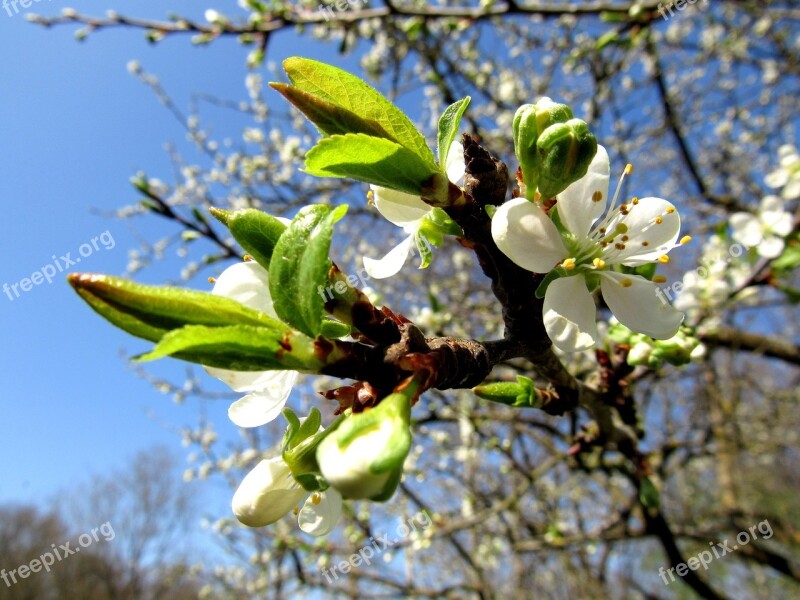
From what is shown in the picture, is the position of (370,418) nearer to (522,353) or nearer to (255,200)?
(522,353)

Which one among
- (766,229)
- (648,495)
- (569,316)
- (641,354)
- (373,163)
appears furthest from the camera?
(766,229)

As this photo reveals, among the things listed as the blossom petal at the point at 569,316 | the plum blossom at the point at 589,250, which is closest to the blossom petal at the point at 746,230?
the plum blossom at the point at 589,250

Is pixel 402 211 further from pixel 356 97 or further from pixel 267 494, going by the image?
pixel 267 494

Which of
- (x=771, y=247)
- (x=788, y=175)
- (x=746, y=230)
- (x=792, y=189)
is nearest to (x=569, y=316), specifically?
(x=771, y=247)

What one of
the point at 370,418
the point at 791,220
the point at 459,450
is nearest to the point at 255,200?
the point at 459,450

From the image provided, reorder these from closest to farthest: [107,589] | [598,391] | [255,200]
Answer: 1. [598,391]
2. [255,200]
3. [107,589]

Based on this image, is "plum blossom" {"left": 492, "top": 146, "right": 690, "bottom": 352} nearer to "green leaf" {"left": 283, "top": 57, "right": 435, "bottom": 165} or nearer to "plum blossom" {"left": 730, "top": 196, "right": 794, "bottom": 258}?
"green leaf" {"left": 283, "top": 57, "right": 435, "bottom": 165}

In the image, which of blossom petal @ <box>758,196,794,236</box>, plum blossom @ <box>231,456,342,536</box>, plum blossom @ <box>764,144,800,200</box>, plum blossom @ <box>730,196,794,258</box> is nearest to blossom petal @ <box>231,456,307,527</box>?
plum blossom @ <box>231,456,342,536</box>
